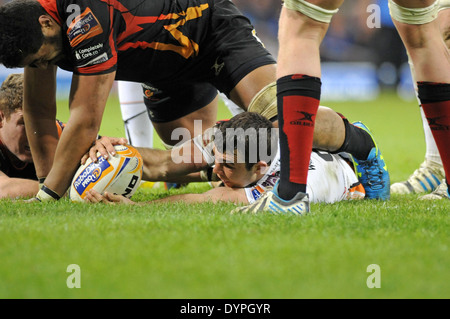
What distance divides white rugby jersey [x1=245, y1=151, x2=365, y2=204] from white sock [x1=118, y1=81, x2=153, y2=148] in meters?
2.41

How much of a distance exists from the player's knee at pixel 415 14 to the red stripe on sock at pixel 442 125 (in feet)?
1.59

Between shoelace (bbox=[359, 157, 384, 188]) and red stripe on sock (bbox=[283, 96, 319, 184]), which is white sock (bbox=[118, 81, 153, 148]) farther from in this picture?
red stripe on sock (bbox=[283, 96, 319, 184])

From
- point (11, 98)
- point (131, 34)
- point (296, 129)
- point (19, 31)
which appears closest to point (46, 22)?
point (19, 31)

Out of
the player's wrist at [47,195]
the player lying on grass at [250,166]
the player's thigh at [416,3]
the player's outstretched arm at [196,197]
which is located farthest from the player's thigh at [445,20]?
the player's wrist at [47,195]

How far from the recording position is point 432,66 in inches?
145

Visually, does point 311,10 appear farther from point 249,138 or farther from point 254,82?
point 254,82

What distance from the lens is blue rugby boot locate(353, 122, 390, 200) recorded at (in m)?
4.30

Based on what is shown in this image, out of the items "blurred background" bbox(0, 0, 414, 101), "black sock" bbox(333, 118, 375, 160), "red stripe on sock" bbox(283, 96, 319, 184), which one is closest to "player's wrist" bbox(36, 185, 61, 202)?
"red stripe on sock" bbox(283, 96, 319, 184)

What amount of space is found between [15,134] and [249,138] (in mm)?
1843

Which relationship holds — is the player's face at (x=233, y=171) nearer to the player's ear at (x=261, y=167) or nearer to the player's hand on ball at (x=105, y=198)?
the player's ear at (x=261, y=167)
